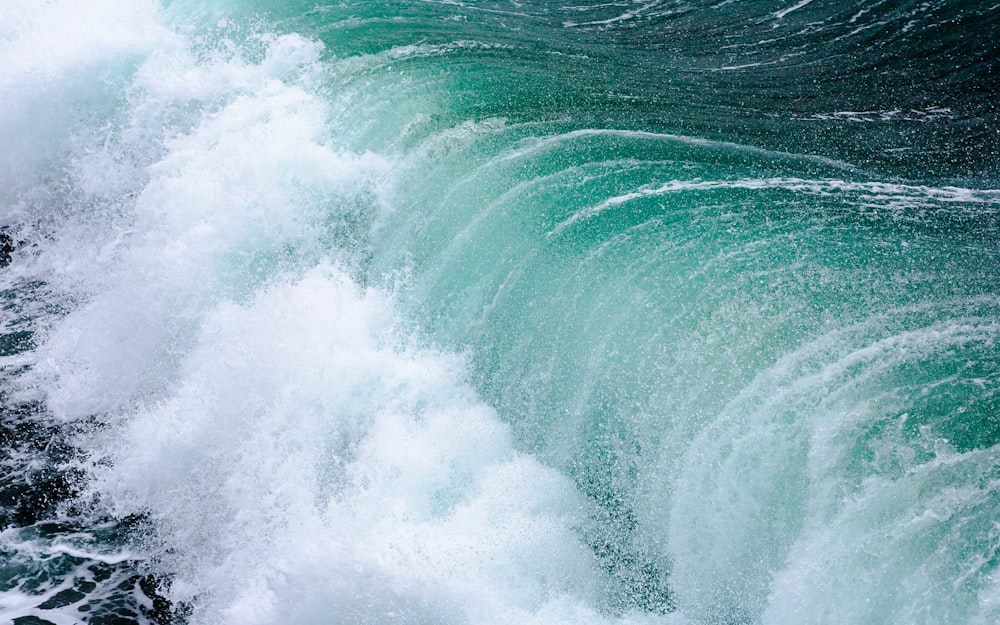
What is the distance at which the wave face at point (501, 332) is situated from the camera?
17.6 feet

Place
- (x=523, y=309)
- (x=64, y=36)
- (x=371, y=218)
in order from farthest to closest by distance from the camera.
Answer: (x=64, y=36) < (x=371, y=218) < (x=523, y=309)

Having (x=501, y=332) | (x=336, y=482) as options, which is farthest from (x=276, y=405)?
(x=501, y=332)

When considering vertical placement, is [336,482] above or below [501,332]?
below

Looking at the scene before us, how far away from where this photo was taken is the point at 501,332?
22.3 feet

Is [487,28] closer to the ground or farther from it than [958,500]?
farther from it

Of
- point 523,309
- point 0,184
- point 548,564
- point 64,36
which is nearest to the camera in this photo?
point 548,564

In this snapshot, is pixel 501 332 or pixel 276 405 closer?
pixel 276 405

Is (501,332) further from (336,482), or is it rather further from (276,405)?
(276,405)

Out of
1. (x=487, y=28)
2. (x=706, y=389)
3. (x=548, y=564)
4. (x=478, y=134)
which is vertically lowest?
(x=548, y=564)

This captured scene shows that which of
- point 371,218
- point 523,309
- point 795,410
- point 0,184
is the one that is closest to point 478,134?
point 371,218

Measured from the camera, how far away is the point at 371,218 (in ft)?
26.2

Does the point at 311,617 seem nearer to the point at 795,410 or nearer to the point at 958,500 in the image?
the point at 795,410

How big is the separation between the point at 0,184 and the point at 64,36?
2767 millimetres

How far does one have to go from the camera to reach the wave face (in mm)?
5359
